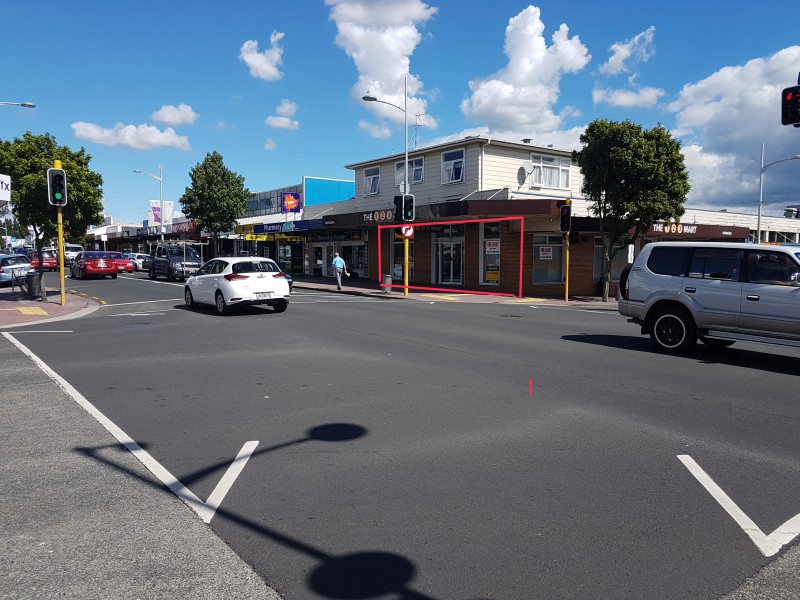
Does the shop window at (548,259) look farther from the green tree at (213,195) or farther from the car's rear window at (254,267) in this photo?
the green tree at (213,195)

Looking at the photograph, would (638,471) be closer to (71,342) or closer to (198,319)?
(71,342)

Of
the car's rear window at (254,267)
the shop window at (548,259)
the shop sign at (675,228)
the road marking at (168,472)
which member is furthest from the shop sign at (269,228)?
the road marking at (168,472)

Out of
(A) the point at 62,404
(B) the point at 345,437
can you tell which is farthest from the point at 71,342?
(B) the point at 345,437

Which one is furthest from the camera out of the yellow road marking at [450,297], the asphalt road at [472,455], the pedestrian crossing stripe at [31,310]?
the yellow road marking at [450,297]

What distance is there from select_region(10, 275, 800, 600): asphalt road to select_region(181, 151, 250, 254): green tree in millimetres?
31740

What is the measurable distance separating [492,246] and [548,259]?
2.74 metres

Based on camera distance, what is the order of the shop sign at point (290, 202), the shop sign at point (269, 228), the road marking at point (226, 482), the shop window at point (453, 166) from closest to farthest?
the road marking at point (226, 482) < the shop window at point (453, 166) < the shop sign at point (269, 228) < the shop sign at point (290, 202)

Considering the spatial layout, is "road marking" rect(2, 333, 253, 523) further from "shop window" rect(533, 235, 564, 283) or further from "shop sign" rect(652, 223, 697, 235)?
"shop sign" rect(652, 223, 697, 235)

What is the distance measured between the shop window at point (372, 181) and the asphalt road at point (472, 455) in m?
25.9

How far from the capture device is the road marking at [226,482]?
13.4 ft

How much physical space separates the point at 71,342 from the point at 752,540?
481 inches

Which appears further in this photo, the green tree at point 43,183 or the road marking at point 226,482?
the green tree at point 43,183

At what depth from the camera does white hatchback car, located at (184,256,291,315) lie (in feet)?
54.2

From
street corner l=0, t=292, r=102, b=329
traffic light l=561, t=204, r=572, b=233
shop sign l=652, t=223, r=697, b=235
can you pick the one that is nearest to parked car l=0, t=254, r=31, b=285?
street corner l=0, t=292, r=102, b=329
